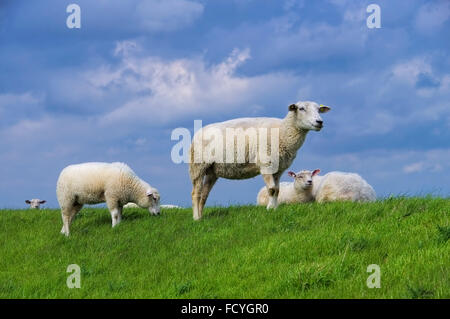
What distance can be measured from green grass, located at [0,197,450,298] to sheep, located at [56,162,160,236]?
685mm

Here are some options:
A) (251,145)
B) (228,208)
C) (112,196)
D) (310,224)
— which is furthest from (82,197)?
(310,224)

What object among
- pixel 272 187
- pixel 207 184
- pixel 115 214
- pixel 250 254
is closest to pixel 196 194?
pixel 207 184

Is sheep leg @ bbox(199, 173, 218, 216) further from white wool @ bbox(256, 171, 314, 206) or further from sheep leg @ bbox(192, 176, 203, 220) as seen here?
white wool @ bbox(256, 171, 314, 206)

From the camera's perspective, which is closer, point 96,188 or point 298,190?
point 96,188

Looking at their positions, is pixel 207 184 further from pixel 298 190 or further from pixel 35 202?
pixel 35 202

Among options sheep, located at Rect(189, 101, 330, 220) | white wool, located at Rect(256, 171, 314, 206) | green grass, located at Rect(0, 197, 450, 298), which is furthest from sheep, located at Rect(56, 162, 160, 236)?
white wool, located at Rect(256, 171, 314, 206)

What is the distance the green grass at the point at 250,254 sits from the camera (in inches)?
372

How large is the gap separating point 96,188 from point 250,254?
7.14 meters

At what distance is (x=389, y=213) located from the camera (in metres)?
13.3

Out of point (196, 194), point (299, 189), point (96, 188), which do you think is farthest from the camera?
point (299, 189)

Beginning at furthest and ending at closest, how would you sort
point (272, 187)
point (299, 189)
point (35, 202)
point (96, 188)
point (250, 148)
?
point (35, 202) < point (299, 189) < point (96, 188) < point (250, 148) < point (272, 187)

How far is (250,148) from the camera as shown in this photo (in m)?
15.1

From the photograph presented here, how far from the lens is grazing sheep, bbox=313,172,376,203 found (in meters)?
16.0
